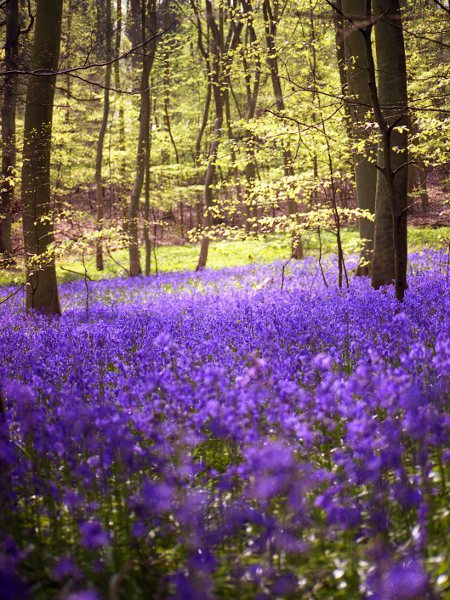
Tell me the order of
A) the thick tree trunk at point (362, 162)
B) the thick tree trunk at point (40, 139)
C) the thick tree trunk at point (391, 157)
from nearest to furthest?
the thick tree trunk at point (391, 157), the thick tree trunk at point (40, 139), the thick tree trunk at point (362, 162)

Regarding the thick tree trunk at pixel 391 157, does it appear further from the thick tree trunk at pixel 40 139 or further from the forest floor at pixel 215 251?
the forest floor at pixel 215 251

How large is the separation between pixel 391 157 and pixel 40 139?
6.38m

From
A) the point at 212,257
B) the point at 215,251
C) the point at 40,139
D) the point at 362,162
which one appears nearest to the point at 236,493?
the point at 40,139

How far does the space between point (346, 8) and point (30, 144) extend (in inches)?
270

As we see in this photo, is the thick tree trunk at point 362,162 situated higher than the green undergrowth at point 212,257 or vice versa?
the thick tree trunk at point 362,162

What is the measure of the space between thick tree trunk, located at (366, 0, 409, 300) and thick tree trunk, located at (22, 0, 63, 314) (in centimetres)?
592

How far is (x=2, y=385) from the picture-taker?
190 inches

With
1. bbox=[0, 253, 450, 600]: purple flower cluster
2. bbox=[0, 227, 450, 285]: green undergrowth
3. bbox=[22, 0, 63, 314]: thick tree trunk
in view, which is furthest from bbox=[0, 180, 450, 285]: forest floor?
bbox=[0, 253, 450, 600]: purple flower cluster

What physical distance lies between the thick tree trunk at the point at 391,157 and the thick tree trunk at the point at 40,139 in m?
5.92

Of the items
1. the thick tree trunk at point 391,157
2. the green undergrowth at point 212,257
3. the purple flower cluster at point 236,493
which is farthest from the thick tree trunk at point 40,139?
the green undergrowth at point 212,257

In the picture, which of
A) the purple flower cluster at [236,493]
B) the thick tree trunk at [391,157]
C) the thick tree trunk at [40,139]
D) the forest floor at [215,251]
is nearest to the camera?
the purple flower cluster at [236,493]

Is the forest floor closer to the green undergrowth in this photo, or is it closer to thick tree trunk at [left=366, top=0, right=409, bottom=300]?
the green undergrowth

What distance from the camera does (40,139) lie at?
34.0ft

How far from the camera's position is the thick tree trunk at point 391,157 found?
23.2 feet
